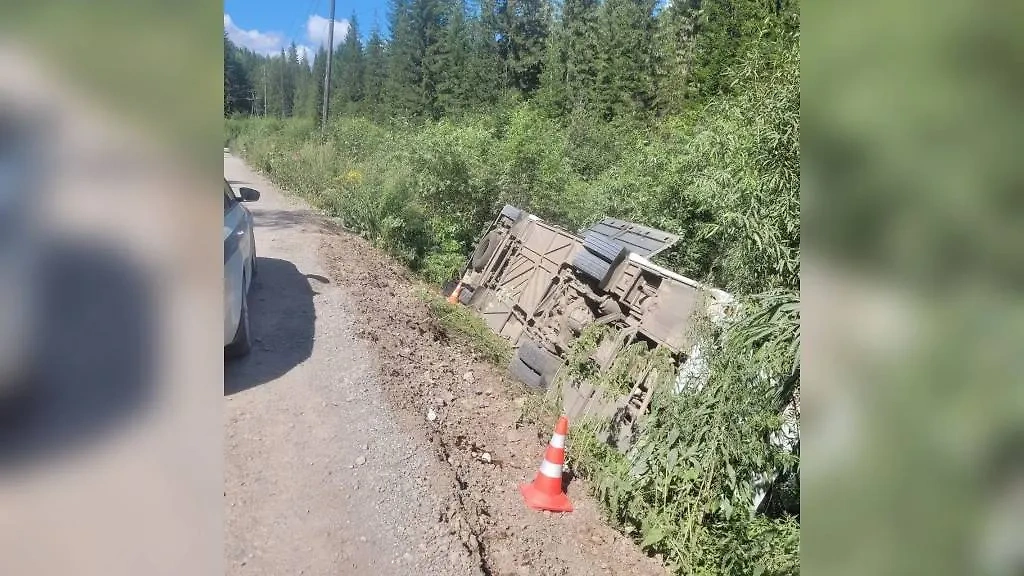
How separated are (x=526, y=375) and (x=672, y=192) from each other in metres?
3.98

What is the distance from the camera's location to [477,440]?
5.53 metres

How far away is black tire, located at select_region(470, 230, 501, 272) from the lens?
9656mm

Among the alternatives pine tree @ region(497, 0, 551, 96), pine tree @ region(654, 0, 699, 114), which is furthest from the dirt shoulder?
pine tree @ region(497, 0, 551, 96)

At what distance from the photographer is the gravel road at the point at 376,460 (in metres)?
3.62

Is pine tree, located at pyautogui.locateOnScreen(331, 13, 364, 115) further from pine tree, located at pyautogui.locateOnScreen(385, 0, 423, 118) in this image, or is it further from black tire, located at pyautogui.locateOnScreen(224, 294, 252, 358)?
black tire, located at pyautogui.locateOnScreen(224, 294, 252, 358)

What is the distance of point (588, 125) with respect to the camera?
21281 millimetres

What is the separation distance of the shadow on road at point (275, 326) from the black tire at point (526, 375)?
2.10 metres

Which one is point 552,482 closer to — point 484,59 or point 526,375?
point 526,375

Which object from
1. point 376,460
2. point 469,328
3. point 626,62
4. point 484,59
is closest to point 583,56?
point 626,62
